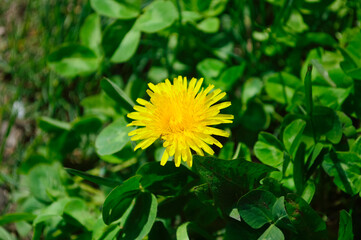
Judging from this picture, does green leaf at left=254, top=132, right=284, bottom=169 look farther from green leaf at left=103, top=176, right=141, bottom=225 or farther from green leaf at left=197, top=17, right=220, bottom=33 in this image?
green leaf at left=197, top=17, right=220, bottom=33

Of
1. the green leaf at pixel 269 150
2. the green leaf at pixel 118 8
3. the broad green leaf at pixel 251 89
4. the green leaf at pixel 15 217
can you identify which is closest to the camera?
the green leaf at pixel 269 150

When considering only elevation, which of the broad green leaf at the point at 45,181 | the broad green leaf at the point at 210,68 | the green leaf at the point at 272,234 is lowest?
the broad green leaf at the point at 45,181

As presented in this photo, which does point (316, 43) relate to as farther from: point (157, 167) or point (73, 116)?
point (73, 116)

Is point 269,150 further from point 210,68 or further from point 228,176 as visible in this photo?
point 210,68

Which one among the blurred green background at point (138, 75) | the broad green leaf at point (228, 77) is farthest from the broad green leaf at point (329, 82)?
the broad green leaf at point (228, 77)

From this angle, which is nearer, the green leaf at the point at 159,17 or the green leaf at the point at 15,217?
the green leaf at the point at 15,217

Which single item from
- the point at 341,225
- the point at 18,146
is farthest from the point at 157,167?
the point at 18,146

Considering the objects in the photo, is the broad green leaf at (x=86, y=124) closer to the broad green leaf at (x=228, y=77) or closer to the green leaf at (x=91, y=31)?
the green leaf at (x=91, y=31)

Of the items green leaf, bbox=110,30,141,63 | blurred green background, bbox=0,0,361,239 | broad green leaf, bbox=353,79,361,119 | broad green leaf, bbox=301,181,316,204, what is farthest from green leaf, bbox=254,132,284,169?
green leaf, bbox=110,30,141,63
